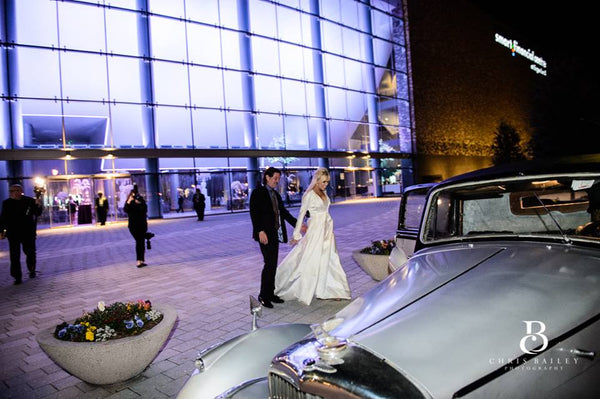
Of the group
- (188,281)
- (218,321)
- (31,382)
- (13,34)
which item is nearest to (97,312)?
(31,382)

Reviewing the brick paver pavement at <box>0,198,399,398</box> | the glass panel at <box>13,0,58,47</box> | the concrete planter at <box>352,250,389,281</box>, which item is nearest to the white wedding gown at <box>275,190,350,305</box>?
the brick paver pavement at <box>0,198,399,398</box>

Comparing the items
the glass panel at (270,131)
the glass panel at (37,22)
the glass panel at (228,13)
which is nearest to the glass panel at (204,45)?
the glass panel at (228,13)

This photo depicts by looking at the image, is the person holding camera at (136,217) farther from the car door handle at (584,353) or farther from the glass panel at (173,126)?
the glass panel at (173,126)

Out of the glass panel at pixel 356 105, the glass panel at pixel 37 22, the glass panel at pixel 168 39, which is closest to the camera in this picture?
the glass panel at pixel 37 22

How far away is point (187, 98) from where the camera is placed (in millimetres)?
21391

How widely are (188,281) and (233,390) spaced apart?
517 cm

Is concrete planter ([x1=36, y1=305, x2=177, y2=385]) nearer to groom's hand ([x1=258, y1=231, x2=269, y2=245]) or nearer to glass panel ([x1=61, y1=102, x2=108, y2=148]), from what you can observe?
groom's hand ([x1=258, y1=231, x2=269, y2=245])

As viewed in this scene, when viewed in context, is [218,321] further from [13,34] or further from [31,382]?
[13,34]

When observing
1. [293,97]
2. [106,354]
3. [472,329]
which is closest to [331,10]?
[293,97]

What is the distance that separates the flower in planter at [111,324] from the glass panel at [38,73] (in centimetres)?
1916

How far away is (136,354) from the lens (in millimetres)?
2982

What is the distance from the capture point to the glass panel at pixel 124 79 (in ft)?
63.9

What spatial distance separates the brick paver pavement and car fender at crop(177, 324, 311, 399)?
3.06 feet

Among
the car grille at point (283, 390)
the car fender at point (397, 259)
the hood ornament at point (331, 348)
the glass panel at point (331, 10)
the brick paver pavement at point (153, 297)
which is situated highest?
the glass panel at point (331, 10)
